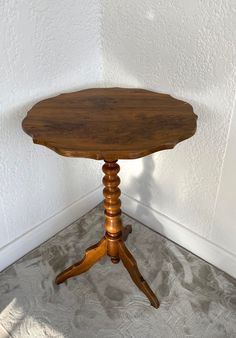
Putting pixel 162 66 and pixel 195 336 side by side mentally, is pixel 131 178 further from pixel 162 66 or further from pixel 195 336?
pixel 195 336

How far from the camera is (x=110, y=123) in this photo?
1.11 m

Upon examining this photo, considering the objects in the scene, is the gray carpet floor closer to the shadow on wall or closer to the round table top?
the shadow on wall

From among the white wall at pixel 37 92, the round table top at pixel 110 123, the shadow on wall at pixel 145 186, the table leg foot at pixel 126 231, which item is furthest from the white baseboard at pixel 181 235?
the round table top at pixel 110 123

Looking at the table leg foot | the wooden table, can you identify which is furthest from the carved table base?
the table leg foot

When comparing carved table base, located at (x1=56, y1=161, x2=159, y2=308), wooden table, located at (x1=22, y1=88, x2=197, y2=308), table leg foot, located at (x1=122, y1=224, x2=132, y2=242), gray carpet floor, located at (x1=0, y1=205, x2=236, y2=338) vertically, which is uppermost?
wooden table, located at (x1=22, y1=88, x2=197, y2=308)

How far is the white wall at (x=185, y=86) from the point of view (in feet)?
3.95

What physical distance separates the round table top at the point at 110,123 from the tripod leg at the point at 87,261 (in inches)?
23.0

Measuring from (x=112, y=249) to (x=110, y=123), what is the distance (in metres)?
0.62

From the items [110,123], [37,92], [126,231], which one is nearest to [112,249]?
[126,231]

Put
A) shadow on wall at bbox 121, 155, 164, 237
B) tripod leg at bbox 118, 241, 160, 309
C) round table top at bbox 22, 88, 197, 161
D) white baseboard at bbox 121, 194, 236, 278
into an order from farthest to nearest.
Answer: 1. shadow on wall at bbox 121, 155, 164, 237
2. white baseboard at bbox 121, 194, 236, 278
3. tripod leg at bbox 118, 241, 160, 309
4. round table top at bbox 22, 88, 197, 161

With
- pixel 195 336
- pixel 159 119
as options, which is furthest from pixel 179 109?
pixel 195 336

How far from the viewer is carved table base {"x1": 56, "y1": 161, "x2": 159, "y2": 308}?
130cm

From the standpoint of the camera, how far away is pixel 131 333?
4.21ft

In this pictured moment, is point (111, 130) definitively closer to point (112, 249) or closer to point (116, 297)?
point (112, 249)
